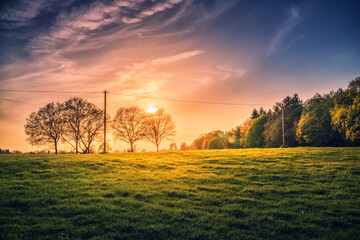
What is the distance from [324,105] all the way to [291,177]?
5587 centimetres

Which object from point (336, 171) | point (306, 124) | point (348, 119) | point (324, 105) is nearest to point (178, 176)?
point (336, 171)

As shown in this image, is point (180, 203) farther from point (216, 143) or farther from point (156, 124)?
point (216, 143)

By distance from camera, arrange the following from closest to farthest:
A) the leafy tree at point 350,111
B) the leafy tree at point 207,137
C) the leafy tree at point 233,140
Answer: the leafy tree at point 350,111
the leafy tree at point 233,140
the leafy tree at point 207,137

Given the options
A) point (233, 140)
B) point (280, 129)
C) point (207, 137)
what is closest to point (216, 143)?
point (233, 140)

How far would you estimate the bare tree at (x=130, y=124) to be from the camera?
66500mm

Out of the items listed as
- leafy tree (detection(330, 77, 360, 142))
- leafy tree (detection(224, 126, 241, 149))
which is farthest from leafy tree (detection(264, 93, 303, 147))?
leafy tree (detection(224, 126, 241, 149))

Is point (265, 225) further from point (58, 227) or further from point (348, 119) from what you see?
point (348, 119)

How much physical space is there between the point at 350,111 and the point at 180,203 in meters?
50.0

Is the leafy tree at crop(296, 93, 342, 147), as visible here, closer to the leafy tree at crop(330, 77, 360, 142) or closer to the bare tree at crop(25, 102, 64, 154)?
the leafy tree at crop(330, 77, 360, 142)

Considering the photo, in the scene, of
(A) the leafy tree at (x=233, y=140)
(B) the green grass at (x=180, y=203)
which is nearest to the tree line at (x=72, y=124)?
(B) the green grass at (x=180, y=203)

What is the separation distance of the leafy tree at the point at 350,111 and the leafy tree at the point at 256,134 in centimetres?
3794

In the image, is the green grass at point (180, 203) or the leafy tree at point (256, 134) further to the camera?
the leafy tree at point (256, 134)

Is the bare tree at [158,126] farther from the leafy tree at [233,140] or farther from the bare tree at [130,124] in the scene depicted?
the leafy tree at [233,140]

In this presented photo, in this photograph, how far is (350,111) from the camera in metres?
45.1
